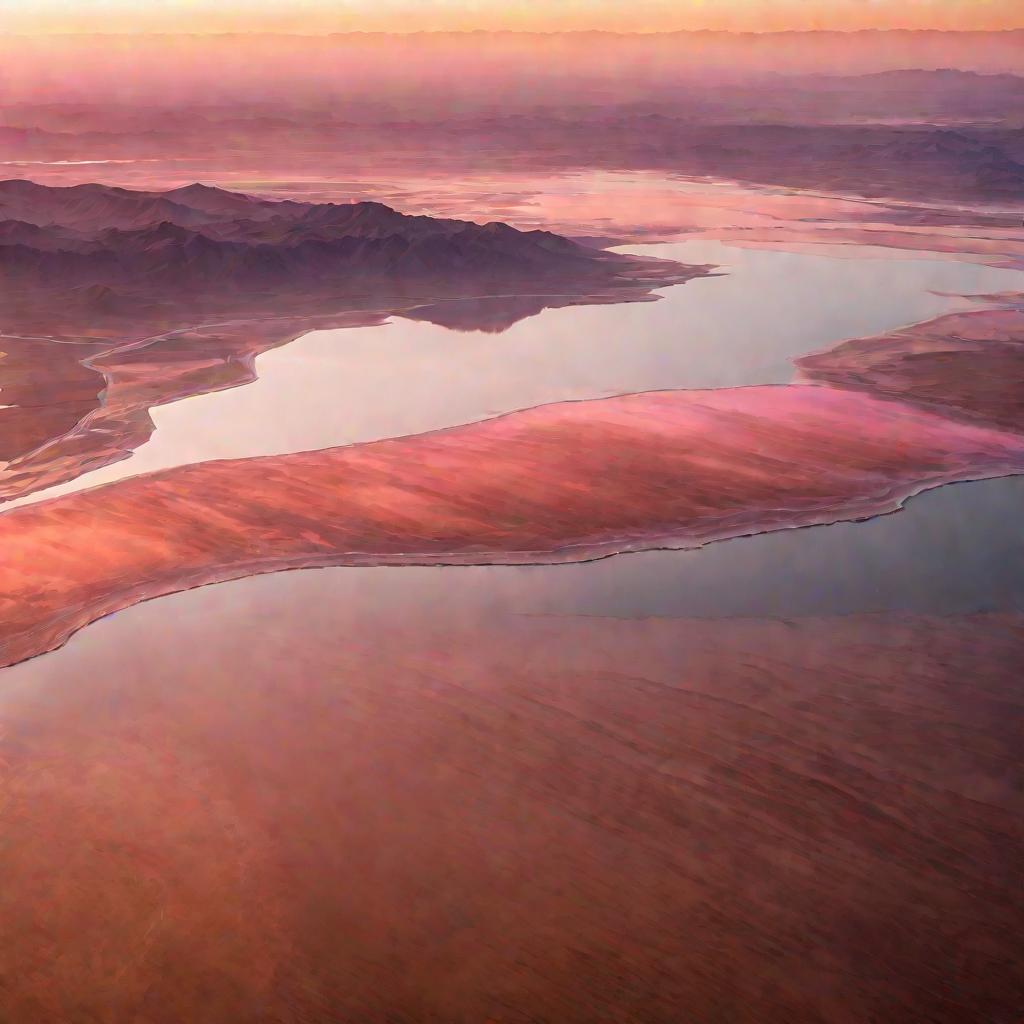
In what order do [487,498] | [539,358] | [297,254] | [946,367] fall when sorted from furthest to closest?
[297,254] → [539,358] → [946,367] → [487,498]

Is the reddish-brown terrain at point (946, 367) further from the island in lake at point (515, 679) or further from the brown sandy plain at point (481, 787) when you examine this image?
the brown sandy plain at point (481, 787)

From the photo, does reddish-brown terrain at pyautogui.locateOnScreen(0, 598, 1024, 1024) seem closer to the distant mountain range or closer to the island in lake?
the island in lake

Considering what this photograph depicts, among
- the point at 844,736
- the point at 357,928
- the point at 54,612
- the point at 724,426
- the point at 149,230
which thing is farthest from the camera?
the point at 149,230

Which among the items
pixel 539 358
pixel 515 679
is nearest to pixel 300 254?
pixel 539 358

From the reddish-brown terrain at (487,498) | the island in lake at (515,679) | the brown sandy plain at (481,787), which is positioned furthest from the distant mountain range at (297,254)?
the brown sandy plain at (481,787)

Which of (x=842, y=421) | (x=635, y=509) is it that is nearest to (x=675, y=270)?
(x=842, y=421)

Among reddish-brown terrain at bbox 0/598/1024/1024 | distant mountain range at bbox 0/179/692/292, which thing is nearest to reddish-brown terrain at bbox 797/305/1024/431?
reddish-brown terrain at bbox 0/598/1024/1024

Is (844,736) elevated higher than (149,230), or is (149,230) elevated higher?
(149,230)

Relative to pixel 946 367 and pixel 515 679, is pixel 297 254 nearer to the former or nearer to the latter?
pixel 946 367

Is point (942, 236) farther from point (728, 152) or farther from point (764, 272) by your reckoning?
point (728, 152)
